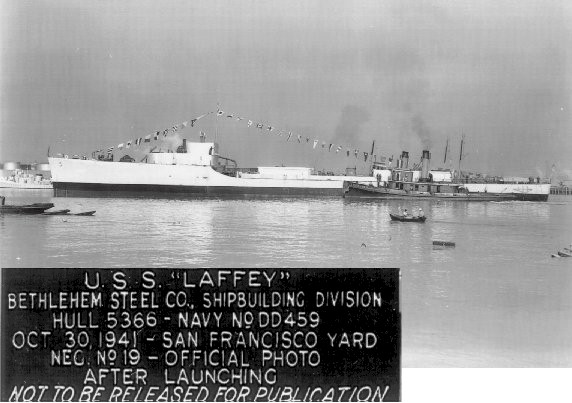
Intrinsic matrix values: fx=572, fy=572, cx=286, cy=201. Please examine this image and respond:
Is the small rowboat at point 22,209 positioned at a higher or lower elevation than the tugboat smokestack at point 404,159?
lower

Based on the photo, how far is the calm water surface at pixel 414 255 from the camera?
17.1 ft

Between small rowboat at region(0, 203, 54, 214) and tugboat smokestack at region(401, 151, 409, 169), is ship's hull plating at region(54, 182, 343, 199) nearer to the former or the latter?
small rowboat at region(0, 203, 54, 214)

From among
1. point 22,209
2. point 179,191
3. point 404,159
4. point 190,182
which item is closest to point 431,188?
point 404,159

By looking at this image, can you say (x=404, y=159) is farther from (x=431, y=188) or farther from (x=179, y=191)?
(x=179, y=191)

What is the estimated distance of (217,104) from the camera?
7156 mm

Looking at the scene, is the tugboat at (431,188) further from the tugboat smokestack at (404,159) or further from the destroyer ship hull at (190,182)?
the tugboat smokestack at (404,159)

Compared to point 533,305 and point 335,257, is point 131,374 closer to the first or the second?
point 335,257

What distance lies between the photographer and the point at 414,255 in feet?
22.1
